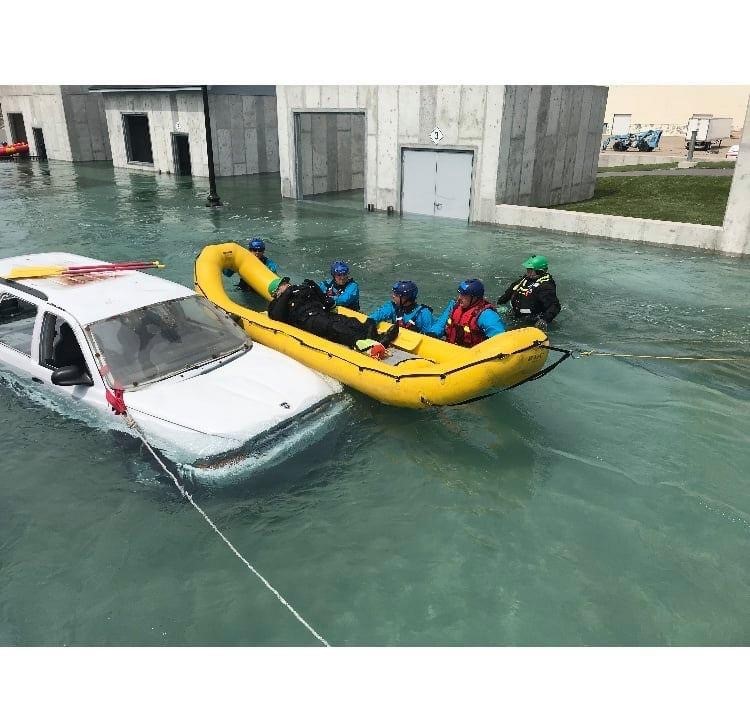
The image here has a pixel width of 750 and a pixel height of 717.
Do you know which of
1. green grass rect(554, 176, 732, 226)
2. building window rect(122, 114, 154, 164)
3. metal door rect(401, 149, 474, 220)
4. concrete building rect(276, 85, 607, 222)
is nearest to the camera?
concrete building rect(276, 85, 607, 222)

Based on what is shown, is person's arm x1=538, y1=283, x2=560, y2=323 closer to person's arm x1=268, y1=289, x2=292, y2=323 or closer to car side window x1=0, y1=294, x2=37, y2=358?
person's arm x1=268, y1=289, x2=292, y2=323

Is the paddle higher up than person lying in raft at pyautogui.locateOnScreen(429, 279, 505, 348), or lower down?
higher up

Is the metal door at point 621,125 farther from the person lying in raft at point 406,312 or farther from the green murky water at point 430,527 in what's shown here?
the person lying in raft at point 406,312

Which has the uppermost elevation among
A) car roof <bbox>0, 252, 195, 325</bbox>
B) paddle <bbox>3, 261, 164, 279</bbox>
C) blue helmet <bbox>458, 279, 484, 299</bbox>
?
paddle <bbox>3, 261, 164, 279</bbox>

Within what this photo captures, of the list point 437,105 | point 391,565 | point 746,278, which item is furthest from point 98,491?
point 437,105

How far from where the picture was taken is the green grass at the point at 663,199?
21.6 metres

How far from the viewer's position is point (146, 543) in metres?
6.01

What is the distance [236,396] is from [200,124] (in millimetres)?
31311

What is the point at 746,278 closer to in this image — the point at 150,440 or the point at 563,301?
the point at 563,301

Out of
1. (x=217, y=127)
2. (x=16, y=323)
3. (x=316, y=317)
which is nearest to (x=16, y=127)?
(x=217, y=127)

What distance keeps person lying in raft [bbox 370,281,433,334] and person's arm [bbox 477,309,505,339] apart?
42.1 inches

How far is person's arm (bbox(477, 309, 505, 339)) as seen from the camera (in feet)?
28.6

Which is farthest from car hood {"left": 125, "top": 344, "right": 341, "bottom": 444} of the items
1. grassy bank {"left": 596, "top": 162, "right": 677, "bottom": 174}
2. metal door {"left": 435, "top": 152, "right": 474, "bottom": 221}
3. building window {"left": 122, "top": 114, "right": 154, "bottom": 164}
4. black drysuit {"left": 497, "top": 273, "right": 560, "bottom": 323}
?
building window {"left": 122, "top": 114, "right": 154, "bottom": 164}

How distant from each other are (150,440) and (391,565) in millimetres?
2950
